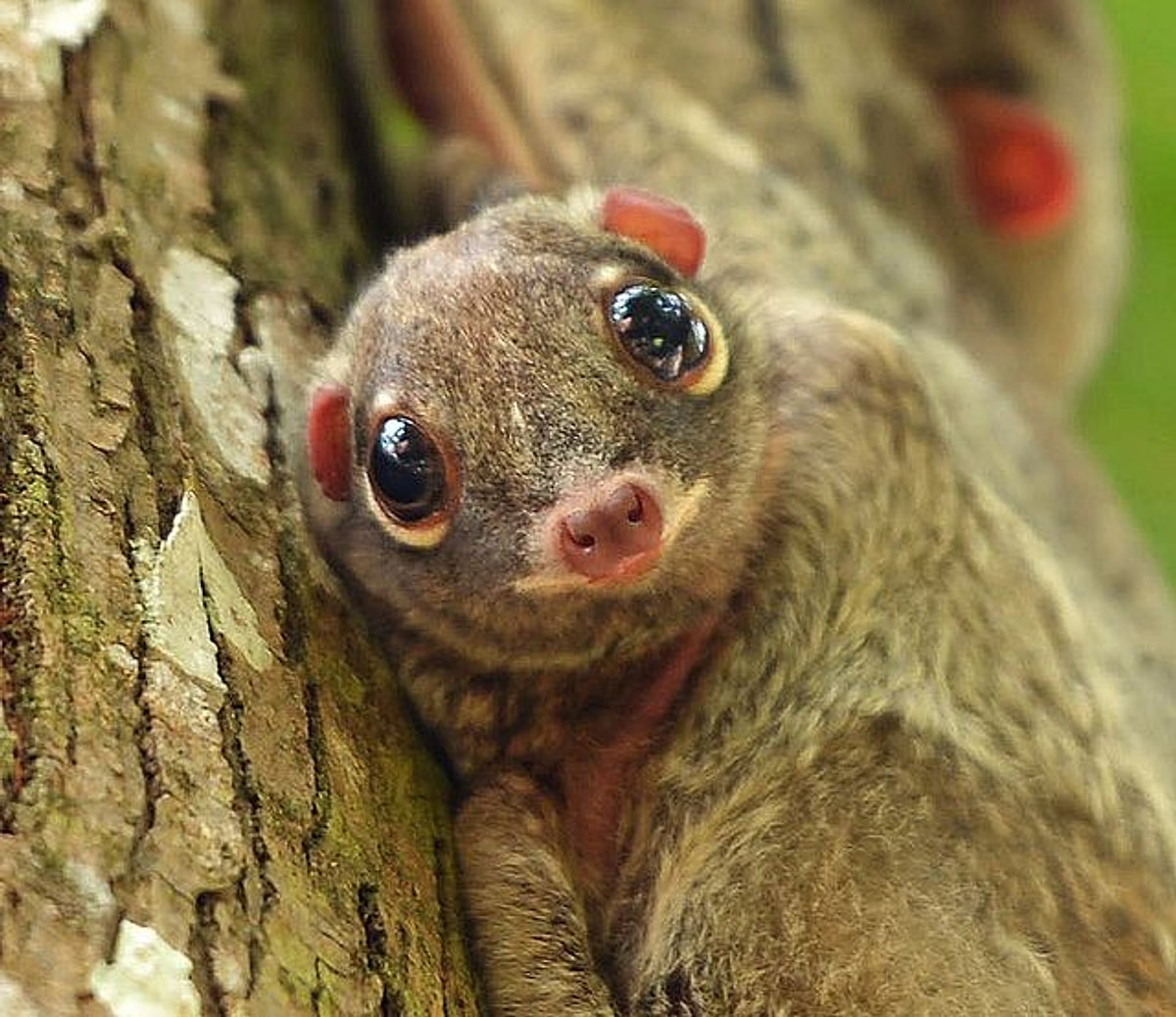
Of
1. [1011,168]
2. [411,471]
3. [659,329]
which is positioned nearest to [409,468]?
[411,471]

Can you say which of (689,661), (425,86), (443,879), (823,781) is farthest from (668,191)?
(443,879)

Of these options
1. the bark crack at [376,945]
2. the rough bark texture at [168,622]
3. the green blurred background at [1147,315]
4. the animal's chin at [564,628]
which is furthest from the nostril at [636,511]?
the green blurred background at [1147,315]

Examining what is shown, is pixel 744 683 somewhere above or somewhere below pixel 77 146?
below

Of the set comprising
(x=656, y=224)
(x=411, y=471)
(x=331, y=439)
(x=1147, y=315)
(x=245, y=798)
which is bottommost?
(x=245, y=798)

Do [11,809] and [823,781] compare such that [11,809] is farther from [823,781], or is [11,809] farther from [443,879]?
[823,781]

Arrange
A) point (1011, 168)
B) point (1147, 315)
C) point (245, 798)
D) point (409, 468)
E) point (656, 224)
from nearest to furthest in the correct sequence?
1. point (245, 798)
2. point (409, 468)
3. point (656, 224)
4. point (1011, 168)
5. point (1147, 315)

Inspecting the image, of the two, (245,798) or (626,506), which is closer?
(245,798)

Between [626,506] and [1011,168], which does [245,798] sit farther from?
[1011,168]
